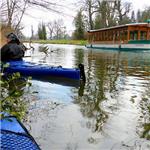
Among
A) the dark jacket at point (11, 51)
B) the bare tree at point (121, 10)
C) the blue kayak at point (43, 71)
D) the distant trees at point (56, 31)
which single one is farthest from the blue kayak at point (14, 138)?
the distant trees at point (56, 31)

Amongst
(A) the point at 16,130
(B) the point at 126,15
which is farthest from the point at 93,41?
(A) the point at 16,130

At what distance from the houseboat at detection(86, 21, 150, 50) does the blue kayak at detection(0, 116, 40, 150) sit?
2796 cm

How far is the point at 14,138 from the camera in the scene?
130 inches

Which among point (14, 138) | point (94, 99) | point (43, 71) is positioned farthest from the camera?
point (43, 71)

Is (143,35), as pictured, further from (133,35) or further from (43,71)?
(43,71)

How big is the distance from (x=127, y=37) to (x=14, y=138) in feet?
101

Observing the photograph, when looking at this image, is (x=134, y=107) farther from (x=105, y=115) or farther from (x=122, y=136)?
(x=122, y=136)

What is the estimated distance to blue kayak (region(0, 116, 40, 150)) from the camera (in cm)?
318

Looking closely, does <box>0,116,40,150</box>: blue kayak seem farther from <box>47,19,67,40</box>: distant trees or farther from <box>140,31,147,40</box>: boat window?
<box>47,19,67,40</box>: distant trees

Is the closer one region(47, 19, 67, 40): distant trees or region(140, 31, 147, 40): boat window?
region(140, 31, 147, 40): boat window

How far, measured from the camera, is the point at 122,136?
16.7 feet

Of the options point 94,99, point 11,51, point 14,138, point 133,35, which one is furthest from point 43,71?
point 133,35

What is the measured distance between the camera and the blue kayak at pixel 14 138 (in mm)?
3178

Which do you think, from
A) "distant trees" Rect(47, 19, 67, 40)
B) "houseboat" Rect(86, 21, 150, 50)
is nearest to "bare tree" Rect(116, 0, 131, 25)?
"houseboat" Rect(86, 21, 150, 50)
